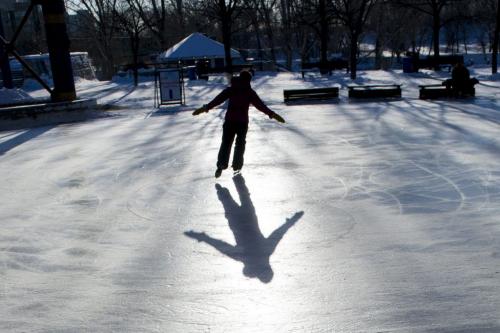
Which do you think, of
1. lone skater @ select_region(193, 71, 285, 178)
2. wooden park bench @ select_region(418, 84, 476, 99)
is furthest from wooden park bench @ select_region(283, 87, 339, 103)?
lone skater @ select_region(193, 71, 285, 178)

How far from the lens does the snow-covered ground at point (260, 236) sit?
329 centimetres

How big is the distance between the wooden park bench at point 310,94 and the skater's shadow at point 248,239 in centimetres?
1072

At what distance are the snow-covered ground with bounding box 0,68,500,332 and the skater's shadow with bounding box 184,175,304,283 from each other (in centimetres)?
2

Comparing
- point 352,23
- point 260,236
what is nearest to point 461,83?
point 260,236

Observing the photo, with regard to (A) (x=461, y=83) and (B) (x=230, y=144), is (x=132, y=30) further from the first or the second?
(B) (x=230, y=144)

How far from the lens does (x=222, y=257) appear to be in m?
4.25

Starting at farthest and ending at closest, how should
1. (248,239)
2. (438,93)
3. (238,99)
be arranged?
(438,93) < (238,99) < (248,239)

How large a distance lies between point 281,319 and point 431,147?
607 centimetres

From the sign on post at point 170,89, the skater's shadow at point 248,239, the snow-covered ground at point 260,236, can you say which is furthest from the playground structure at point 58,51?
the skater's shadow at point 248,239

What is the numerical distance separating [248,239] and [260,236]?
13cm

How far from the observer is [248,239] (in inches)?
184

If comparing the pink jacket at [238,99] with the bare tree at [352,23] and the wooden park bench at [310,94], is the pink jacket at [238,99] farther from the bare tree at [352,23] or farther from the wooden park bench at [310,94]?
the bare tree at [352,23]

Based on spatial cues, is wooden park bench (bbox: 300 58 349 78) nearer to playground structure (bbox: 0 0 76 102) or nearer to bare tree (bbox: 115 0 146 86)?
bare tree (bbox: 115 0 146 86)

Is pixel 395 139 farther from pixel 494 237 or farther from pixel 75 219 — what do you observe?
pixel 75 219
